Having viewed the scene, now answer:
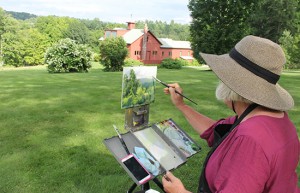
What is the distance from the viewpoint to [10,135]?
6434mm

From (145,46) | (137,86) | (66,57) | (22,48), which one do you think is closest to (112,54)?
(66,57)

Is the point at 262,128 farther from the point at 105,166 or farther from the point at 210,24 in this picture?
the point at 210,24

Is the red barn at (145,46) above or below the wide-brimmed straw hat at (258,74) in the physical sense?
below

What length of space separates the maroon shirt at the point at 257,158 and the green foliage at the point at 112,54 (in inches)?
1189

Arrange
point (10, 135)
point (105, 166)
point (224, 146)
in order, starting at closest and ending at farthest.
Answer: point (224, 146) → point (105, 166) → point (10, 135)

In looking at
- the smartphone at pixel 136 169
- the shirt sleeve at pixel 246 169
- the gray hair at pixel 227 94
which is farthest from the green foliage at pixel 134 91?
the shirt sleeve at pixel 246 169

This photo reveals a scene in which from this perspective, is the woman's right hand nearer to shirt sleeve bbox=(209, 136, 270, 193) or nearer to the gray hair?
the gray hair

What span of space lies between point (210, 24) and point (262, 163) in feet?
110

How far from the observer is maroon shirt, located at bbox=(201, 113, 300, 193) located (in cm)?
177

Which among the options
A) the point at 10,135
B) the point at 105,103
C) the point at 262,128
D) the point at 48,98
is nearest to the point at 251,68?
the point at 262,128

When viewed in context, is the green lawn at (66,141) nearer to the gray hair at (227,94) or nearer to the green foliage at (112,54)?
the gray hair at (227,94)

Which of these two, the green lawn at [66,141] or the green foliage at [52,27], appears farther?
the green foliage at [52,27]

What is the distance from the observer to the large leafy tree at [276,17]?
40.5 meters

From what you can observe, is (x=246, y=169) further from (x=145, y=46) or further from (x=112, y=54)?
(x=145, y=46)
